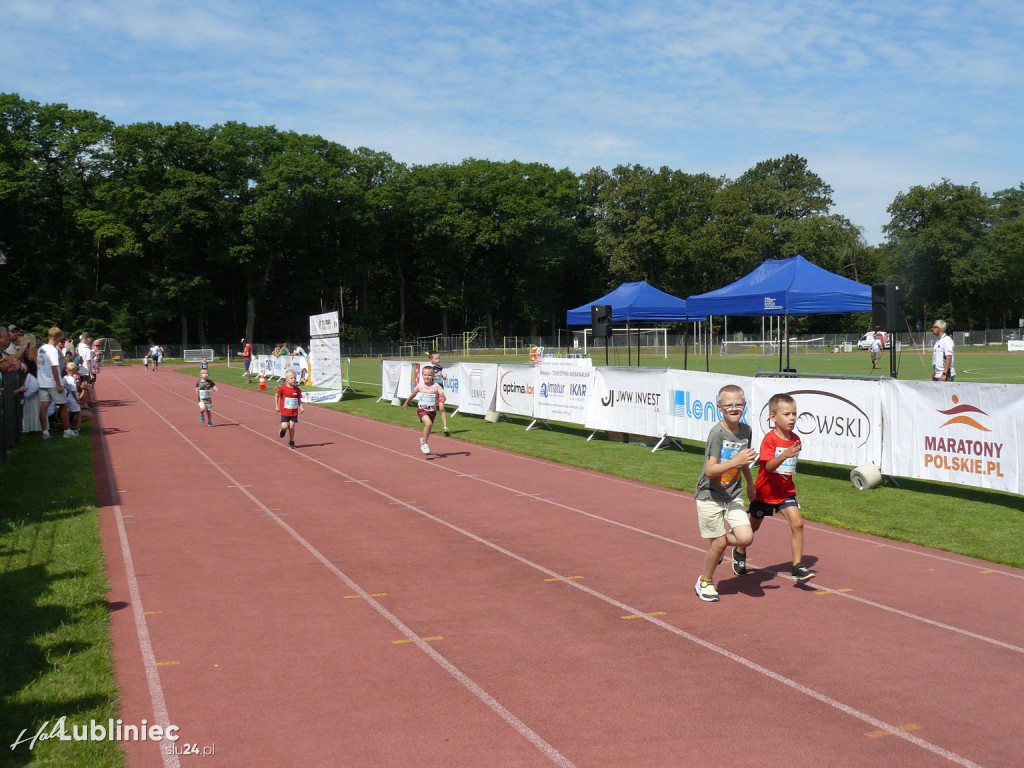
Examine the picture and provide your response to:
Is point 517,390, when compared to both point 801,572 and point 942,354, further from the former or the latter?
point 801,572

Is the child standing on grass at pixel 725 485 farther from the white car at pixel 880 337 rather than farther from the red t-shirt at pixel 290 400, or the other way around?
the white car at pixel 880 337

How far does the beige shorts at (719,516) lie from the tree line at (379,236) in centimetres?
7065

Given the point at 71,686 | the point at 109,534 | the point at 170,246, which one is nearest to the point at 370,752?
the point at 71,686

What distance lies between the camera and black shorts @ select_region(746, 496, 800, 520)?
290 inches

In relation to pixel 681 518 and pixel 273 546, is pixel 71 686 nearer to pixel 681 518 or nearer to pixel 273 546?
A: pixel 273 546

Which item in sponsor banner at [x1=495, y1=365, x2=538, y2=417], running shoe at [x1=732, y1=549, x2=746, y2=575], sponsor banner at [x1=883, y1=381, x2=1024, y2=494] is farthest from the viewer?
sponsor banner at [x1=495, y1=365, x2=538, y2=417]

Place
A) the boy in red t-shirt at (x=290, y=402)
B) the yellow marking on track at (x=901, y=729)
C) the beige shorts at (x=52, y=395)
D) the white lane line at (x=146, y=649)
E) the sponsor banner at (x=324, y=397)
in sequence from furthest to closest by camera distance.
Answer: the sponsor banner at (x=324, y=397), the beige shorts at (x=52, y=395), the boy in red t-shirt at (x=290, y=402), the white lane line at (x=146, y=649), the yellow marking on track at (x=901, y=729)

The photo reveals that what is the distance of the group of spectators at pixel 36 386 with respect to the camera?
51.1 feet

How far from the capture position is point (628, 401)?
17.6 metres

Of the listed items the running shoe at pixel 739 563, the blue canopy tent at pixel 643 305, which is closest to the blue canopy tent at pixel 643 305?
the blue canopy tent at pixel 643 305

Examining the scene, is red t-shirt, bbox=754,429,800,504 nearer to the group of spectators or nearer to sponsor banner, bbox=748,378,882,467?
sponsor banner, bbox=748,378,882,467

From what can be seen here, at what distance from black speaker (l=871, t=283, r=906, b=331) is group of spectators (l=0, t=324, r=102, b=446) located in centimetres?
1421

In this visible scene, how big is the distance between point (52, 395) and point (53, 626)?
45.2 feet

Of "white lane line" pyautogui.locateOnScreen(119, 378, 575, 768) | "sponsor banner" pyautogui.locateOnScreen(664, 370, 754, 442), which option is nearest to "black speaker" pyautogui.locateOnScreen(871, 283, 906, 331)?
"sponsor banner" pyautogui.locateOnScreen(664, 370, 754, 442)
